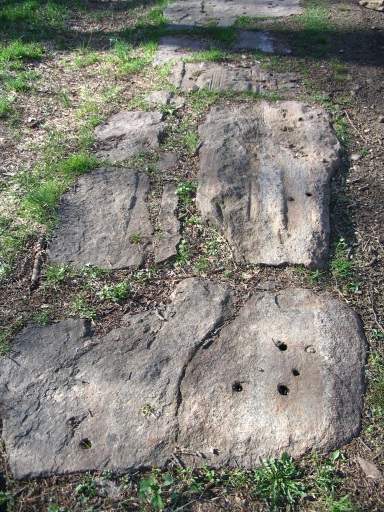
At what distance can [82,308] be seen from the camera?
268cm

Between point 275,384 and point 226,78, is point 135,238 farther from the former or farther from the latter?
point 226,78

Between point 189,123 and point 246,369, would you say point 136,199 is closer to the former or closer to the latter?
point 189,123

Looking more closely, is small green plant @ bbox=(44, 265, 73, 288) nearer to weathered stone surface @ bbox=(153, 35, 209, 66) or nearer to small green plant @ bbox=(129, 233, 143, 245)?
small green plant @ bbox=(129, 233, 143, 245)

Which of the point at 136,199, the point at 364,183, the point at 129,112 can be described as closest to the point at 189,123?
the point at 129,112

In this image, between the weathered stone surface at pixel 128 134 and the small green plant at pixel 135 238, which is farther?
the weathered stone surface at pixel 128 134

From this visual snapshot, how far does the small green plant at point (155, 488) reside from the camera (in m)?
1.92

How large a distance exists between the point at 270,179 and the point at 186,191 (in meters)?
0.54

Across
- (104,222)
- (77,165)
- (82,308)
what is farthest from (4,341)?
(77,165)

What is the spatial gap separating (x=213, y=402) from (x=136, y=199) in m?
1.55

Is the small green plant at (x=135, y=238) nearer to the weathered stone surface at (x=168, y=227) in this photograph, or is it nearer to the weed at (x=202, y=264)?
the weathered stone surface at (x=168, y=227)

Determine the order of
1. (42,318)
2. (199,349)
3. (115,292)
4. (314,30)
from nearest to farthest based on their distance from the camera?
(199,349) < (42,318) < (115,292) < (314,30)

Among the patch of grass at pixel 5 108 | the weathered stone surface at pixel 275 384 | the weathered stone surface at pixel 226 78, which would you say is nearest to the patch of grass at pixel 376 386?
the weathered stone surface at pixel 275 384

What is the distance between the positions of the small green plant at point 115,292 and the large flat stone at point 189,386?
0.53 feet

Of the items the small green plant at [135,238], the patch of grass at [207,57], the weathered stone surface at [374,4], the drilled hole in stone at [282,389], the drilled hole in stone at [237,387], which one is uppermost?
the patch of grass at [207,57]
